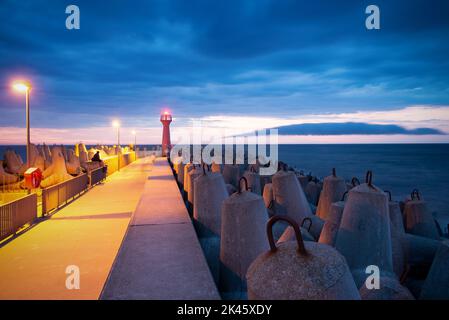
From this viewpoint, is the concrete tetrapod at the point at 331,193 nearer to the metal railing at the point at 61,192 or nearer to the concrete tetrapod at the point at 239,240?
the concrete tetrapod at the point at 239,240

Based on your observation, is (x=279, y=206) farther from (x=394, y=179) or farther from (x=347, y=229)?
(x=394, y=179)

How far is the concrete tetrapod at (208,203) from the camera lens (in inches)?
239

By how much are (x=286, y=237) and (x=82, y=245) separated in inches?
158

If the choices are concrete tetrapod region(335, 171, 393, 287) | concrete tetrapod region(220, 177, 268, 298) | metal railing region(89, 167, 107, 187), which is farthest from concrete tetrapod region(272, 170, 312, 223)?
metal railing region(89, 167, 107, 187)

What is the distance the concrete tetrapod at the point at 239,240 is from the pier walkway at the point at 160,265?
1.39ft

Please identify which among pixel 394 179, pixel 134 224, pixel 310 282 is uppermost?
pixel 310 282

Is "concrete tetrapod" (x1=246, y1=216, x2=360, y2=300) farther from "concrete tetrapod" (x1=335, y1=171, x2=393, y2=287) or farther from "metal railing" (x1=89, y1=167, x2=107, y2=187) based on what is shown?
"metal railing" (x1=89, y1=167, x2=107, y2=187)

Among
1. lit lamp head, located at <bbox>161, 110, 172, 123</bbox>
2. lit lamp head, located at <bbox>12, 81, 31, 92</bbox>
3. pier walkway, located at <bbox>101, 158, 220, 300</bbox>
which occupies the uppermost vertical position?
lit lamp head, located at <bbox>161, 110, 172, 123</bbox>

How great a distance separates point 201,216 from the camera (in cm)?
617

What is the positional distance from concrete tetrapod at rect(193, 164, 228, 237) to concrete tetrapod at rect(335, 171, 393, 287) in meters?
2.17

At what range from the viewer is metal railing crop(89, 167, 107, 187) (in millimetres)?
14531

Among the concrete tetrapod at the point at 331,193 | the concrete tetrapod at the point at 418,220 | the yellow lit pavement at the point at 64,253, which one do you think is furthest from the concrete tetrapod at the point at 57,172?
the concrete tetrapod at the point at 418,220

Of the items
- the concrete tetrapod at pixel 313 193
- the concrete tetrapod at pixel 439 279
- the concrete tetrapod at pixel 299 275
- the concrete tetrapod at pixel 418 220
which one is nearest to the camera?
the concrete tetrapod at pixel 299 275
